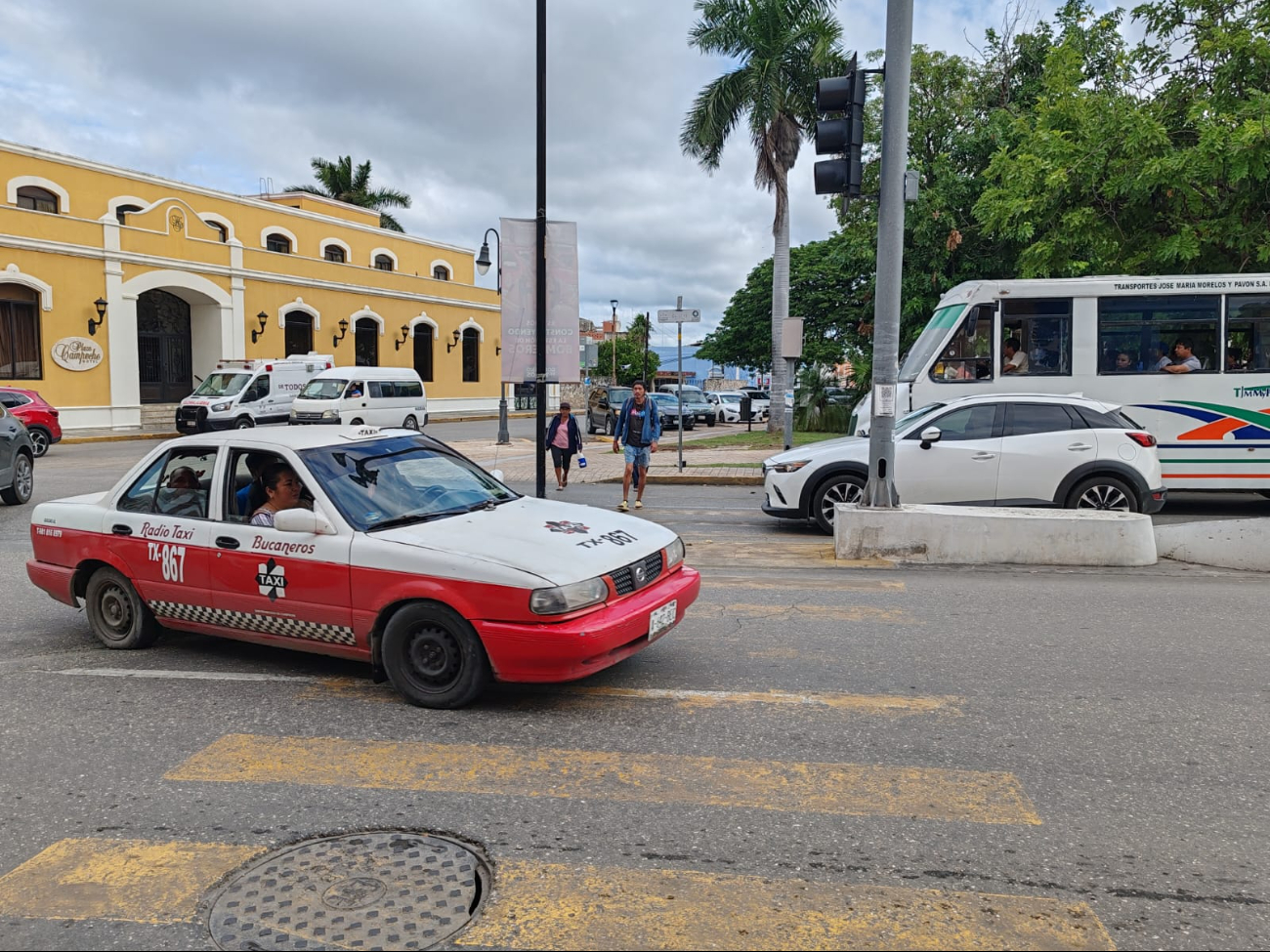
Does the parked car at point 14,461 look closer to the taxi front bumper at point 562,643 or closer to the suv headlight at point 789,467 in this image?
the suv headlight at point 789,467

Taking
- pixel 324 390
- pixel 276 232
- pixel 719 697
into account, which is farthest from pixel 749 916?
A: pixel 276 232

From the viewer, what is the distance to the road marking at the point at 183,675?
5.66 m

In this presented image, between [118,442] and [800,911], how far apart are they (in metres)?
30.3

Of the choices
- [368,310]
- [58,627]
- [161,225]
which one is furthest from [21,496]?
[368,310]

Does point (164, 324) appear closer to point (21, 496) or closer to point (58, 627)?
point (21, 496)

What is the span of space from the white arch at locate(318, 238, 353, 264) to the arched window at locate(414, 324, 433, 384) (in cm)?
463

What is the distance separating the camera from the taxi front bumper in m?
4.68

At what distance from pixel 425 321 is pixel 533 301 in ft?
121

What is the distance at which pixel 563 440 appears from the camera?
15.4 m

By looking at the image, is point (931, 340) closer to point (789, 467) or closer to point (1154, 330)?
point (1154, 330)

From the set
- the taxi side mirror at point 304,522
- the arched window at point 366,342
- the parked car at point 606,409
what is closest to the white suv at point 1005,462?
the taxi side mirror at point 304,522

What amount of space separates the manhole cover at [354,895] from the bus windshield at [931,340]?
1187 centimetres

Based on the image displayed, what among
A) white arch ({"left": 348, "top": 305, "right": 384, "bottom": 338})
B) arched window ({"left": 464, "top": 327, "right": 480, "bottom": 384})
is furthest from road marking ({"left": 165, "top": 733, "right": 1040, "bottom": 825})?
arched window ({"left": 464, "top": 327, "right": 480, "bottom": 384})

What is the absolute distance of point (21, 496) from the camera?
559 inches
